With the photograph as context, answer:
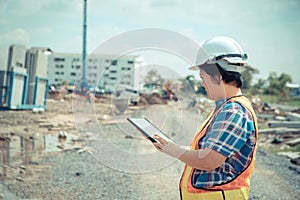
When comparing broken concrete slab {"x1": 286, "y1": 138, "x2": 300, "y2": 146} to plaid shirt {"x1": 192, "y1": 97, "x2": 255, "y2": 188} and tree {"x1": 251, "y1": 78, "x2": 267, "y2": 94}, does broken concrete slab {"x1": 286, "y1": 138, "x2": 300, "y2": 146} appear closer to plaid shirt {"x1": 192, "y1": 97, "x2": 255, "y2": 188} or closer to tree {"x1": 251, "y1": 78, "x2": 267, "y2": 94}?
plaid shirt {"x1": 192, "y1": 97, "x2": 255, "y2": 188}

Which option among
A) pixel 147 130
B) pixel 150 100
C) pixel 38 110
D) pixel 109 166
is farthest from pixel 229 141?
pixel 38 110

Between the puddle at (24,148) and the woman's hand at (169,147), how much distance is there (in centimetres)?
436

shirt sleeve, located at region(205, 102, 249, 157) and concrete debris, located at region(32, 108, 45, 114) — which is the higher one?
shirt sleeve, located at region(205, 102, 249, 157)

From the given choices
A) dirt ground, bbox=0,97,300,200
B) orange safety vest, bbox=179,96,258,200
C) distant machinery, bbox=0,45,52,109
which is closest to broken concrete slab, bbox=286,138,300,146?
dirt ground, bbox=0,97,300,200

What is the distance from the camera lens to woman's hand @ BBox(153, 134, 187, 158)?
5.26 feet

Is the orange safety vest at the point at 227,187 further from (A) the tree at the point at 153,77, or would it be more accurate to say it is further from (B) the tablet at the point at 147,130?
(A) the tree at the point at 153,77

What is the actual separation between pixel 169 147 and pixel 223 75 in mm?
429

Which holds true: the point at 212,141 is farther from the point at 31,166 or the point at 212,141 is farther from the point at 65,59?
the point at 65,59

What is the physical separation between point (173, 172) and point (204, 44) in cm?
469

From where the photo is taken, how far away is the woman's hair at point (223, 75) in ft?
5.47

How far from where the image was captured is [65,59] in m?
23.6

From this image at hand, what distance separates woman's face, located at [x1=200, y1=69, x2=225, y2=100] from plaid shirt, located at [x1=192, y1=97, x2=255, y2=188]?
0.38ft

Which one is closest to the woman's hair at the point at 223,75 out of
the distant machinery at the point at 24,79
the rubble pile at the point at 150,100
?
the rubble pile at the point at 150,100

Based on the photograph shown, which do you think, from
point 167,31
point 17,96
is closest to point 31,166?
point 167,31
